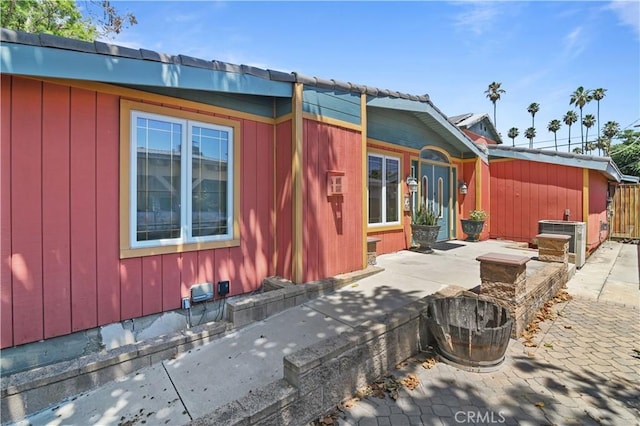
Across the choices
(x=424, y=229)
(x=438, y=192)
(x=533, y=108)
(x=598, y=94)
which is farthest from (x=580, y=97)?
(x=424, y=229)

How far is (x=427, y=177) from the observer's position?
8.41 m

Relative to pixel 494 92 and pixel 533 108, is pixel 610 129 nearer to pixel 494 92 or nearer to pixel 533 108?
pixel 533 108

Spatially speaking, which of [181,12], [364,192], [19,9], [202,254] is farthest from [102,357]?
[19,9]

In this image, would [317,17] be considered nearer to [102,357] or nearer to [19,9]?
[102,357]

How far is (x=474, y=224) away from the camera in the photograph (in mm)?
8984

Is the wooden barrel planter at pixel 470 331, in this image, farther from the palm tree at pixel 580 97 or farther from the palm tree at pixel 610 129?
the palm tree at pixel 580 97

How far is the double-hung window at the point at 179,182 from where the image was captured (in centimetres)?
355

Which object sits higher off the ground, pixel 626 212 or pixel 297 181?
pixel 297 181

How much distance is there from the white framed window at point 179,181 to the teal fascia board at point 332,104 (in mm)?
1213

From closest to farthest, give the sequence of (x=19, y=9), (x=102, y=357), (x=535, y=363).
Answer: (x=102, y=357) < (x=535, y=363) < (x=19, y=9)

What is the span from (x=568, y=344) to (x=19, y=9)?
17614 mm

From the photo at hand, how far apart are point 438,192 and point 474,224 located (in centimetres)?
148

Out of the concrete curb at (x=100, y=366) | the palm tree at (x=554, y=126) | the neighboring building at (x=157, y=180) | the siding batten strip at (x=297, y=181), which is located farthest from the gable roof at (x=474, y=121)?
the palm tree at (x=554, y=126)

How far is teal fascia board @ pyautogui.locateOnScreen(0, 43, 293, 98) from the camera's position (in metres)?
2.56
